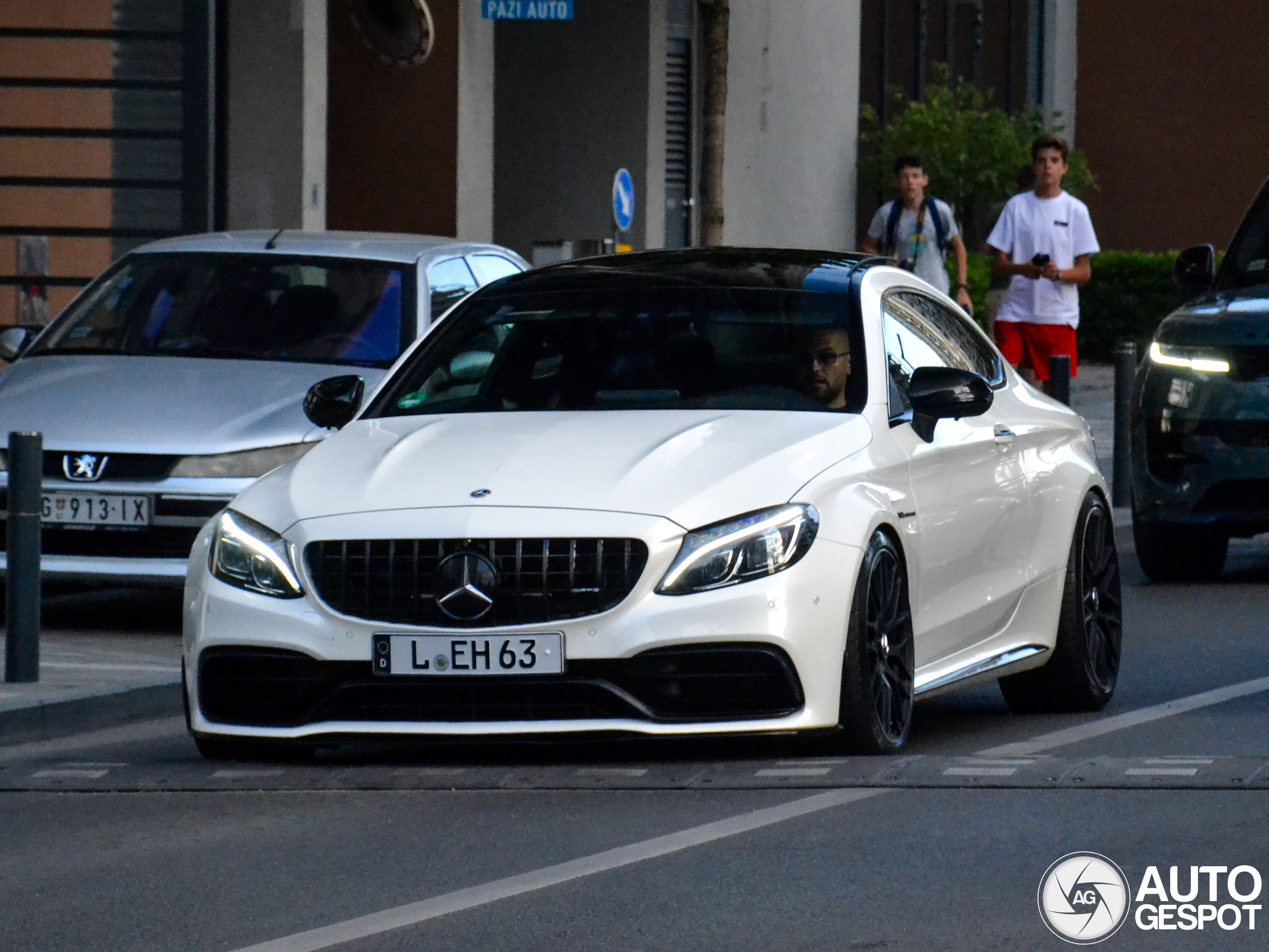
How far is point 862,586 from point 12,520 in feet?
10.7

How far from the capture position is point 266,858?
6316 millimetres

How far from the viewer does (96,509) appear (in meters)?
10.4

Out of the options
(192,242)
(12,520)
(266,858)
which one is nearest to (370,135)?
(192,242)

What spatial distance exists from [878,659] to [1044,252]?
8.82 m

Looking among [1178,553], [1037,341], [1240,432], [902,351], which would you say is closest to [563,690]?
[902,351]

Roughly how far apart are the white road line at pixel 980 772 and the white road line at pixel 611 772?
0.77m

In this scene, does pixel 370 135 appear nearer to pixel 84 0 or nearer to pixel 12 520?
pixel 84 0

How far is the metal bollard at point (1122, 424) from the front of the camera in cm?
1634

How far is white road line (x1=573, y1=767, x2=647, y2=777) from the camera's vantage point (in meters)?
7.25

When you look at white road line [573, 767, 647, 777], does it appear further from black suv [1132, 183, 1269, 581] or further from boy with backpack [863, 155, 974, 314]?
boy with backpack [863, 155, 974, 314]

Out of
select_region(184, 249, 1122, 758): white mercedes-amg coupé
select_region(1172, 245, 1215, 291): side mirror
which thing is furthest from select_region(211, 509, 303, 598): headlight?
select_region(1172, 245, 1215, 291): side mirror

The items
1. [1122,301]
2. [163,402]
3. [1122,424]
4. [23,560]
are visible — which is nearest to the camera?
[23,560]

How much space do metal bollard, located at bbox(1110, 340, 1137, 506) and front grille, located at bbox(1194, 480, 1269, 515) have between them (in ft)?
13.0

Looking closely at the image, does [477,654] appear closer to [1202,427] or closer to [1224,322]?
[1202,427]
